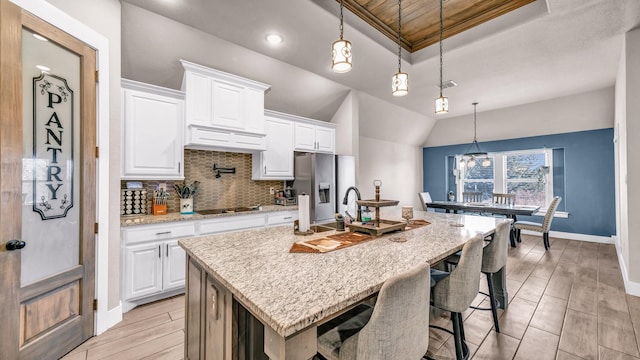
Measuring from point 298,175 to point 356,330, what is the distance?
9.99 feet

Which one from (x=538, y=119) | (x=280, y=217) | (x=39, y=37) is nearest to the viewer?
(x=39, y=37)

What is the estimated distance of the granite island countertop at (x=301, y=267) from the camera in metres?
0.84

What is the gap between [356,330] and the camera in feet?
4.12

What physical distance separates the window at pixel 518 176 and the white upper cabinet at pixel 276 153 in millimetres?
4524

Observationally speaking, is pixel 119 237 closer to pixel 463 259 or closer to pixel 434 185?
pixel 463 259

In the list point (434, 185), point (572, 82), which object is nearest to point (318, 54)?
point (572, 82)

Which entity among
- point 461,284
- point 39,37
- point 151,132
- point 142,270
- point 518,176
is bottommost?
point 142,270

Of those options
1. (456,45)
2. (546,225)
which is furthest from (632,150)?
(456,45)

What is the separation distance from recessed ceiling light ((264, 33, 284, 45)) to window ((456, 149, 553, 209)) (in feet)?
17.3

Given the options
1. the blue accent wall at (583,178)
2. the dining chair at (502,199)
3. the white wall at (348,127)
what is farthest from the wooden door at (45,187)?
the blue accent wall at (583,178)

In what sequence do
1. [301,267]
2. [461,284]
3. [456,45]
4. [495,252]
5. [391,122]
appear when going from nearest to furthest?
[301,267] → [461,284] → [495,252] → [456,45] → [391,122]

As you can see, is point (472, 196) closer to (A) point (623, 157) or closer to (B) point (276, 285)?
(A) point (623, 157)

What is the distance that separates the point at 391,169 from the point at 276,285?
6.50 metres

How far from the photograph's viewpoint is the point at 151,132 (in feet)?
9.40
